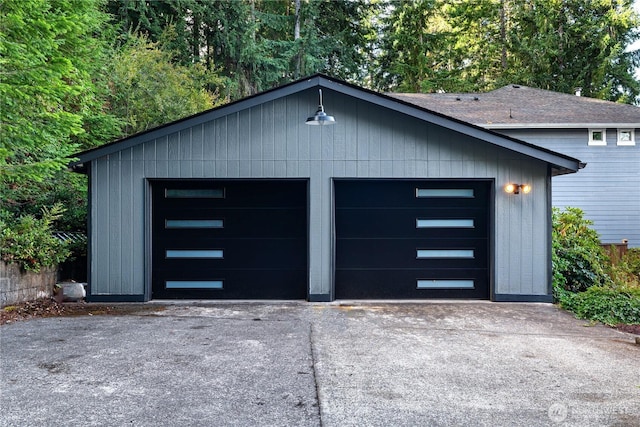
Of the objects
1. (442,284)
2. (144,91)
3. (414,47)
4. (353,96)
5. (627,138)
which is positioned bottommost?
(442,284)

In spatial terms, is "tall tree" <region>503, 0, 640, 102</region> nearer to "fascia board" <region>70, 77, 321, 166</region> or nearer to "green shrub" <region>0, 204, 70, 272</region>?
"fascia board" <region>70, 77, 321, 166</region>

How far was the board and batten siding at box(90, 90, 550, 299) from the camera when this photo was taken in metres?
6.51

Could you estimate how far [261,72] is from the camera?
54.5ft

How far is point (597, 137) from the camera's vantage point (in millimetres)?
11594

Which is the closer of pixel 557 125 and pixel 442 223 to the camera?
pixel 442 223

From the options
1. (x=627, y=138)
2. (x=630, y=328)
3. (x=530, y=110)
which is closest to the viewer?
(x=630, y=328)

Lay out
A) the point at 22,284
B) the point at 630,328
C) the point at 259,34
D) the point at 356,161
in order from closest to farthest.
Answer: the point at 630,328, the point at 22,284, the point at 356,161, the point at 259,34

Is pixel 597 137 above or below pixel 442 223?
above

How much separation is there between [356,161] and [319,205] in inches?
34.0

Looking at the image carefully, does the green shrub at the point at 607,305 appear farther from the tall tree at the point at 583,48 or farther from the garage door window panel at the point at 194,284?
the tall tree at the point at 583,48

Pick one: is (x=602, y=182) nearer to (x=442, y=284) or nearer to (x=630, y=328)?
(x=442, y=284)

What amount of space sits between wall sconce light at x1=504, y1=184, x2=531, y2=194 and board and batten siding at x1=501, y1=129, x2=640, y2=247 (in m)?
5.59

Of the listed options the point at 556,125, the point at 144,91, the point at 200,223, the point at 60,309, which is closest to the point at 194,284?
the point at 200,223

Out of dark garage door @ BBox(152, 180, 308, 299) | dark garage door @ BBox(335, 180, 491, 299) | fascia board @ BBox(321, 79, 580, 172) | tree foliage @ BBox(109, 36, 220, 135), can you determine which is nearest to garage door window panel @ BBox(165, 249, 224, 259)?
dark garage door @ BBox(152, 180, 308, 299)
